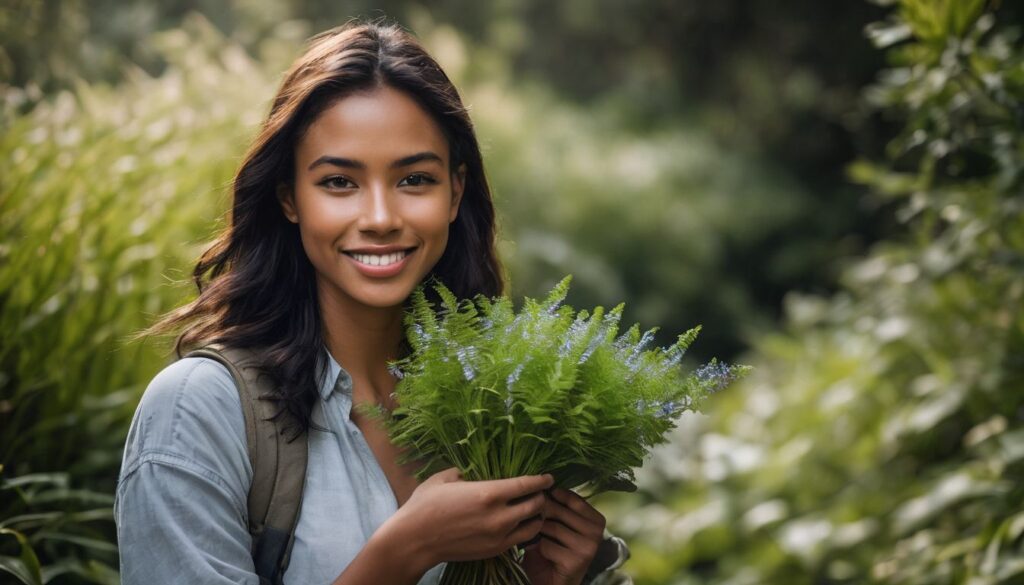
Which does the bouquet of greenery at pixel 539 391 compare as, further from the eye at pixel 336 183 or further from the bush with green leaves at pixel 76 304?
the bush with green leaves at pixel 76 304

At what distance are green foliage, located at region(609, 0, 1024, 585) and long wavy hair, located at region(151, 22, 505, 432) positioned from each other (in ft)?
6.04

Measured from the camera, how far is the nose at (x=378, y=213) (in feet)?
6.97

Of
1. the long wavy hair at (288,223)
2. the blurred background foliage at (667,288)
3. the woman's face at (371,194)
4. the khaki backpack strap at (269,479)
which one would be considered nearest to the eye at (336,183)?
the woman's face at (371,194)

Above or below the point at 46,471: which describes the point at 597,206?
above

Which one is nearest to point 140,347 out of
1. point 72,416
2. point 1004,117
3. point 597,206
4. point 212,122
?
point 72,416

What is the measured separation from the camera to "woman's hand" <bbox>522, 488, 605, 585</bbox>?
212cm

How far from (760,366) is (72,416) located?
467 cm

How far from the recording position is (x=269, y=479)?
6.71 feet

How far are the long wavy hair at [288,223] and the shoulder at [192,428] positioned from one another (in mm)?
111

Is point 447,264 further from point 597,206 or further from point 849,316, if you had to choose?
point 597,206

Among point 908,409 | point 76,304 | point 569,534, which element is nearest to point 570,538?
point 569,534

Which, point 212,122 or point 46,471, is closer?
point 46,471

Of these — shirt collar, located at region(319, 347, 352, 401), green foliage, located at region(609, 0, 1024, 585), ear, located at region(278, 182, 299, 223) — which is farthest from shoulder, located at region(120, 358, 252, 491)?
green foliage, located at region(609, 0, 1024, 585)

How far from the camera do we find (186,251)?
4.11 m
